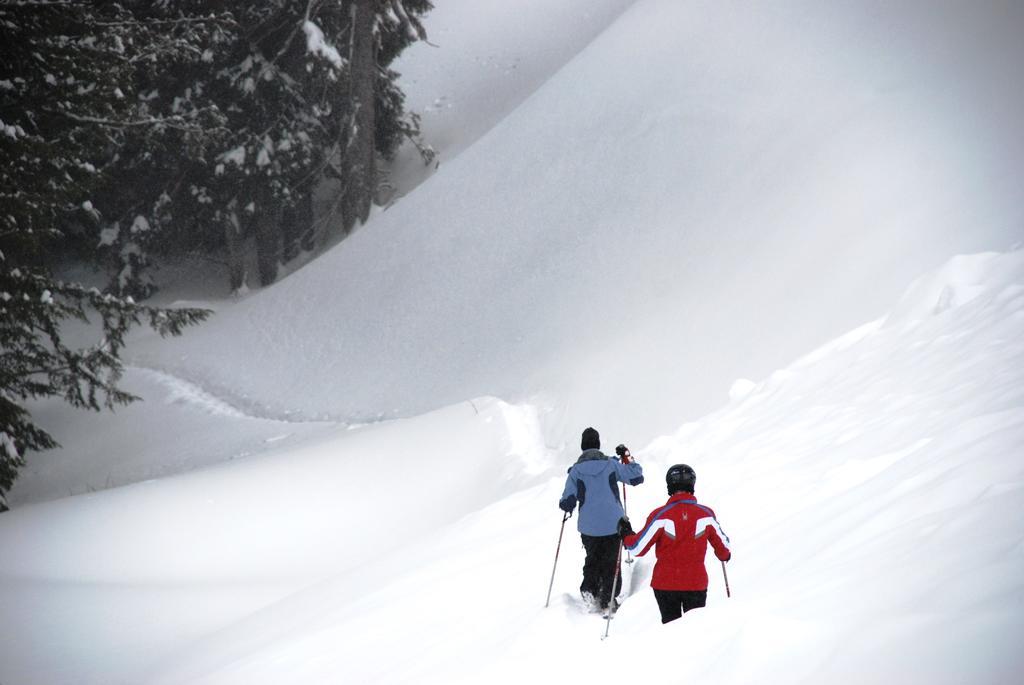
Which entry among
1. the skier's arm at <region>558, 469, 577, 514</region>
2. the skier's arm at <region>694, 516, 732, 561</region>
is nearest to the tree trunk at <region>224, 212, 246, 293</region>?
the skier's arm at <region>558, 469, 577, 514</region>

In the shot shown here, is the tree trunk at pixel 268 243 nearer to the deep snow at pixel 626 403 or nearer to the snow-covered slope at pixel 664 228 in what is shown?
the deep snow at pixel 626 403

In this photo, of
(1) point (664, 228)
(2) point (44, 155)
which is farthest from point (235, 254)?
(1) point (664, 228)

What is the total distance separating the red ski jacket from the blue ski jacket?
127 cm

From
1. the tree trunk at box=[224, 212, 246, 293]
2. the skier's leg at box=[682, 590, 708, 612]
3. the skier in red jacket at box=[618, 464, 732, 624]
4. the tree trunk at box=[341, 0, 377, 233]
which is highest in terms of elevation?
the tree trunk at box=[341, 0, 377, 233]

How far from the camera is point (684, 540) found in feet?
15.0

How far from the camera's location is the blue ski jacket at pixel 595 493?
19.4 feet

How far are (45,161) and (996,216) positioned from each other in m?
13.3

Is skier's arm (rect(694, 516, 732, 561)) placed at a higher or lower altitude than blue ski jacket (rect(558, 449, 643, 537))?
lower

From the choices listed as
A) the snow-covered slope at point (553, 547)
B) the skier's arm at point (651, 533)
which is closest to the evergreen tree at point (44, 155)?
the snow-covered slope at point (553, 547)

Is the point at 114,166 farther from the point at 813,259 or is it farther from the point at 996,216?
the point at 996,216

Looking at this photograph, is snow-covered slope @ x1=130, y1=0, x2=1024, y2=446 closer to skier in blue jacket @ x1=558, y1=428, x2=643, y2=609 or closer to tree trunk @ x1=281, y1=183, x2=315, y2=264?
skier in blue jacket @ x1=558, y1=428, x2=643, y2=609

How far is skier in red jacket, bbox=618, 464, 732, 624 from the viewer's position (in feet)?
14.9

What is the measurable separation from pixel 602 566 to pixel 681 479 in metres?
1.61

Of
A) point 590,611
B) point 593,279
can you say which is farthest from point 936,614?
point 593,279
